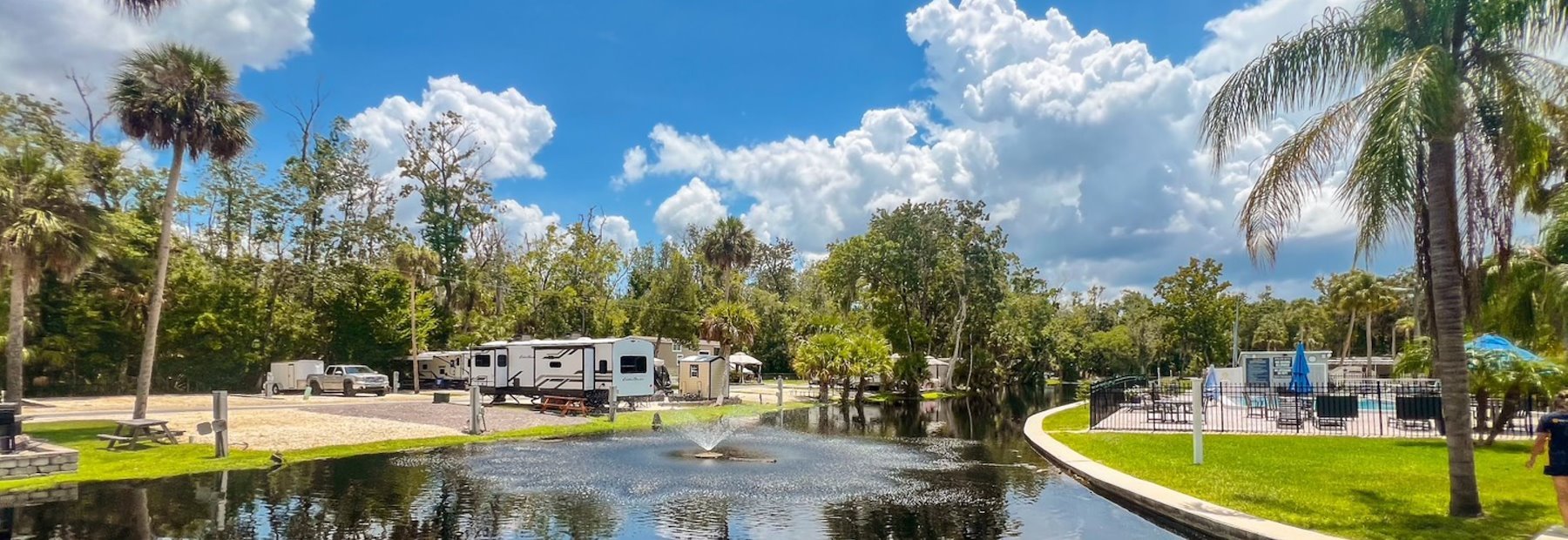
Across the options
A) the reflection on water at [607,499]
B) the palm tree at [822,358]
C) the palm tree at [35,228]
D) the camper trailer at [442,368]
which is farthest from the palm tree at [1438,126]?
the camper trailer at [442,368]

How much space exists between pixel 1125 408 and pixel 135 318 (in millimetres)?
38990

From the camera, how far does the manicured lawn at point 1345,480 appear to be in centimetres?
977

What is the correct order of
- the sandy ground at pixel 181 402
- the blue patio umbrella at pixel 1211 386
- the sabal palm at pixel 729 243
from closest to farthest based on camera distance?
the sandy ground at pixel 181 402, the blue patio umbrella at pixel 1211 386, the sabal palm at pixel 729 243

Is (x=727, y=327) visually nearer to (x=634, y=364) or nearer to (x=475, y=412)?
(x=634, y=364)

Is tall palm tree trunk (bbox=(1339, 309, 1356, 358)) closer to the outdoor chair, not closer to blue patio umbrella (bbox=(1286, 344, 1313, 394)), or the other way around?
blue patio umbrella (bbox=(1286, 344, 1313, 394))

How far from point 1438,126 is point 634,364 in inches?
972

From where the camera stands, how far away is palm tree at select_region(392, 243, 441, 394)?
42.1 m

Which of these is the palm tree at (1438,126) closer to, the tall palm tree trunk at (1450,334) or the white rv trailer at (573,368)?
the tall palm tree trunk at (1450,334)

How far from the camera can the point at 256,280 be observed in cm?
4212

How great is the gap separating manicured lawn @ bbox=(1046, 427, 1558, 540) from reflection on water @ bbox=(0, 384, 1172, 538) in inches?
65.2

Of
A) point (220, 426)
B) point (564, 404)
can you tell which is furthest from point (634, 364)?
point (220, 426)

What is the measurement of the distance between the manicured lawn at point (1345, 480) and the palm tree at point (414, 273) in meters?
34.5

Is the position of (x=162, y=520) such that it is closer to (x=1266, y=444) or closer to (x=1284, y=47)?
(x=1284, y=47)

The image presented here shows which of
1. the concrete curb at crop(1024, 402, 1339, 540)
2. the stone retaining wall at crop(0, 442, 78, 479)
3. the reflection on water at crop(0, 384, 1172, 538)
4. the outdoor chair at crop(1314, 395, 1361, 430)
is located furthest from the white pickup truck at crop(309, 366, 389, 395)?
the outdoor chair at crop(1314, 395, 1361, 430)
